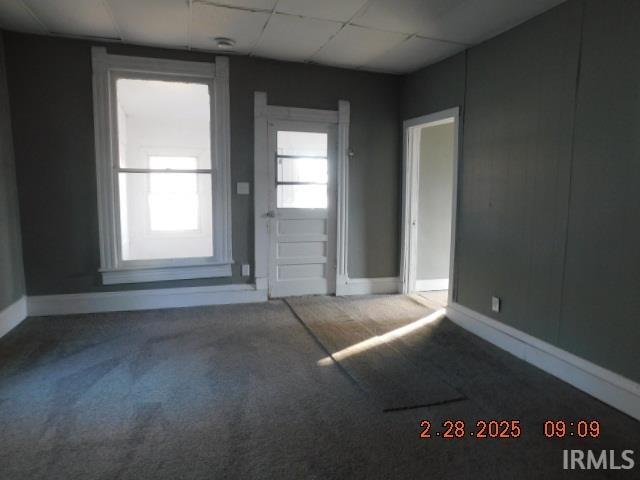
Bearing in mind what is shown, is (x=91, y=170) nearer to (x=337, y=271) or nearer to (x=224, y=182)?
(x=224, y=182)

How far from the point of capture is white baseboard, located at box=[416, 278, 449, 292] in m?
5.03

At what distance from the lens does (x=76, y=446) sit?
1.99 m

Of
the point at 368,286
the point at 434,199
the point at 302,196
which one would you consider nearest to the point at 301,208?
the point at 302,196

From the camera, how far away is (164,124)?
5777 millimetres

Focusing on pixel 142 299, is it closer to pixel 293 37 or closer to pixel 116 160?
pixel 116 160

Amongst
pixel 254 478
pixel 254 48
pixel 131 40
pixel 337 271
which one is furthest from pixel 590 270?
pixel 131 40

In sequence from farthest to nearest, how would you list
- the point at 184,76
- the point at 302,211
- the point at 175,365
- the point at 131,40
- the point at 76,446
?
the point at 302,211 → the point at 184,76 → the point at 131,40 → the point at 175,365 → the point at 76,446

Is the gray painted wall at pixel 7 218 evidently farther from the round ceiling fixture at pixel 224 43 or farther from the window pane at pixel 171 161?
the window pane at pixel 171 161

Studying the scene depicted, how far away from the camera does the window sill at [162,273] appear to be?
13.2ft

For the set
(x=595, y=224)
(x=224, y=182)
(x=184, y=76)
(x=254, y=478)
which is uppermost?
(x=184, y=76)

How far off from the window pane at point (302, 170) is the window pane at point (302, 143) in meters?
0.07

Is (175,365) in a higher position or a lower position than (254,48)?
lower

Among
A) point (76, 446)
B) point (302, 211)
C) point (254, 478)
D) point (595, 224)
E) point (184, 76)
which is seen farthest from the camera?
point (302, 211)

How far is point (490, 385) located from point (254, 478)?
1.63m
